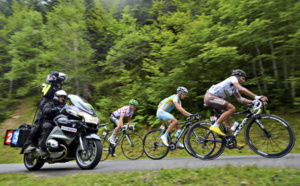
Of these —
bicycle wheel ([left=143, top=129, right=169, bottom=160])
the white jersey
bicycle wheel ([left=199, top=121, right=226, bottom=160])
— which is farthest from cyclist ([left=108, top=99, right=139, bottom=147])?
bicycle wheel ([left=199, top=121, right=226, bottom=160])

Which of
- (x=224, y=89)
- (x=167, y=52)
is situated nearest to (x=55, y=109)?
(x=224, y=89)

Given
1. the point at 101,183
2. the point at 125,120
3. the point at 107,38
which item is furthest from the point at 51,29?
the point at 101,183

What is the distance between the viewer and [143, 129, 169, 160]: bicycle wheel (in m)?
8.19

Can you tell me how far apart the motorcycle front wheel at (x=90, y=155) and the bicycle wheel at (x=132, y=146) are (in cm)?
346

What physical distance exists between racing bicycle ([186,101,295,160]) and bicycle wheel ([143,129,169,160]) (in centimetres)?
192

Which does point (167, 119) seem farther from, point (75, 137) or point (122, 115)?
point (75, 137)

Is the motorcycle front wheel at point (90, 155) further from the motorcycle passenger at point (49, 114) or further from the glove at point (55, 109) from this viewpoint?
the glove at point (55, 109)

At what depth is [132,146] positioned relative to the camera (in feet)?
30.5

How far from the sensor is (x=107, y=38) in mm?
19562

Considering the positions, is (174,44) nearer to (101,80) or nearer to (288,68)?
(288,68)

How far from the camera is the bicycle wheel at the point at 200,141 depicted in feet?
20.7

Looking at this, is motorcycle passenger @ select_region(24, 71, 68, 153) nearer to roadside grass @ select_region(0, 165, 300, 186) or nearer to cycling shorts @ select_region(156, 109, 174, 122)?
roadside grass @ select_region(0, 165, 300, 186)

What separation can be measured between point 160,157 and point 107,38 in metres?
13.5

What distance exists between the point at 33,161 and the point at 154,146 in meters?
3.62
